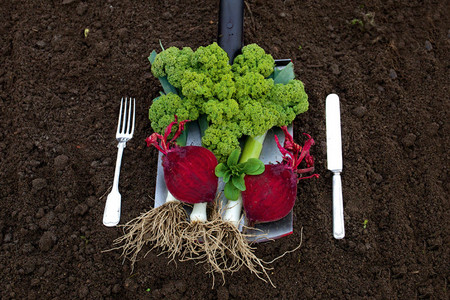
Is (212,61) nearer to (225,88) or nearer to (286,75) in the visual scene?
(225,88)

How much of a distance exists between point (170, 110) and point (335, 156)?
0.79 metres

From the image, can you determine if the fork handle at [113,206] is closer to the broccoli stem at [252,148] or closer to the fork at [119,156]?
the fork at [119,156]

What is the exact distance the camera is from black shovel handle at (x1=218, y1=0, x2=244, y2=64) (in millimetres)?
1917

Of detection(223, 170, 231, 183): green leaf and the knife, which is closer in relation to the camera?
detection(223, 170, 231, 183): green leaf

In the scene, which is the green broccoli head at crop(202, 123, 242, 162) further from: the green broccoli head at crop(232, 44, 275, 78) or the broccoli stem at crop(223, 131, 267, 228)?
the green broccoli head at crop(232, 44, 275, 78)


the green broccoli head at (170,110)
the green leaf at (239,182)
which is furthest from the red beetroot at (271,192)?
the green broccoli head at (170,110)

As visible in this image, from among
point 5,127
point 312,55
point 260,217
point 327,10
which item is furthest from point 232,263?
point 327,10

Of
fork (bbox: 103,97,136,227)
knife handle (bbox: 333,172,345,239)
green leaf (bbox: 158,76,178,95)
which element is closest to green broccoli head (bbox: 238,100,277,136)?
green leaf (bbox: 158,76,178,95)

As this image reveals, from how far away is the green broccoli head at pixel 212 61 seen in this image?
1.80 meters

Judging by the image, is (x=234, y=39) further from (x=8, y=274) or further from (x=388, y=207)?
(x=8, y=274)

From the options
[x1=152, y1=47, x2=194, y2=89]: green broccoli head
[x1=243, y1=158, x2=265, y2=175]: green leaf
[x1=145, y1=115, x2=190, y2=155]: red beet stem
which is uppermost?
[x1=152, y1=47, x2=194, y2=89]: green broccoli head

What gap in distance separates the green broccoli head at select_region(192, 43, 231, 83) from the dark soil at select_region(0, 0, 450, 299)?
473 mm

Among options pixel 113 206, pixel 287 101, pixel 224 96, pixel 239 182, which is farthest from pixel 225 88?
pixel 113 206

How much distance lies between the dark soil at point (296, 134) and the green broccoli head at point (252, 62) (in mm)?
394
